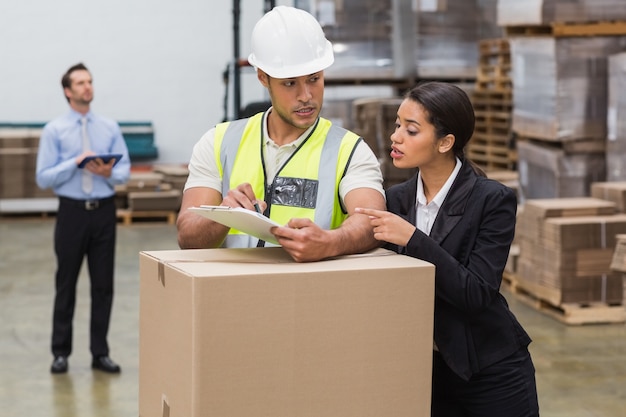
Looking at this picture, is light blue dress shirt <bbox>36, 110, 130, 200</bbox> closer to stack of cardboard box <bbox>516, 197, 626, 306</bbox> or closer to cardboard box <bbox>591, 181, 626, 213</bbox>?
stack of cardboard box <bbox>516, 197, 626, 306</bbox>

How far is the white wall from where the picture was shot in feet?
51.1

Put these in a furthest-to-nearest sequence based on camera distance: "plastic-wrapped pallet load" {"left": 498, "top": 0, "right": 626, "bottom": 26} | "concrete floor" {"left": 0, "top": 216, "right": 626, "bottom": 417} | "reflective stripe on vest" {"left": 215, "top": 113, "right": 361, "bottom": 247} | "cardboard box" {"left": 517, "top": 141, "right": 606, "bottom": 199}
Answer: "cardboard box" {"left": 517, "top": 141, "right": 606, "bottom": 199}, "plastic-wrapped pallet load" {"left": 498, "top": 0, "right": 626, "bottom": 26}, "concrete floor" {"left": 0, "top": 216, "right": 626, "bottom": 417}, "reflective stripe on vest" {"left": 215, "top": 113, "right": 361, "bottom": 247}

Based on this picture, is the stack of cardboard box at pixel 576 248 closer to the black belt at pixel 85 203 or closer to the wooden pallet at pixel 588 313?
the wooden pallet at pixel 588 313

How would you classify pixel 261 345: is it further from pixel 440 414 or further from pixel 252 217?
pixel 440 414

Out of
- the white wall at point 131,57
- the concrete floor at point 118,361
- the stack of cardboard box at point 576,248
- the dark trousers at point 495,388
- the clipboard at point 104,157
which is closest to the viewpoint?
the dark trousers at point 495,388

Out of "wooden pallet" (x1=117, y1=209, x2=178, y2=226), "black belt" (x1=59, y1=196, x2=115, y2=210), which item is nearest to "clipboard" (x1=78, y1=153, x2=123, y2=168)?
"black belt" (x1=59, y1=196, x2=115, y2=210)

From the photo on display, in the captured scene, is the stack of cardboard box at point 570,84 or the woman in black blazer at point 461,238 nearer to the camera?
the woman in black blazer at point 461,238

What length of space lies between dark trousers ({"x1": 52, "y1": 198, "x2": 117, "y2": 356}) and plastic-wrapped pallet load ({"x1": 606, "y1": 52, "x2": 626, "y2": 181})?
14.0 ft

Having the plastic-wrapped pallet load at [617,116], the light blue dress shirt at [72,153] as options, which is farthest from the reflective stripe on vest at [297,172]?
Result: the plastic-wrapped pallet load at [617,116]

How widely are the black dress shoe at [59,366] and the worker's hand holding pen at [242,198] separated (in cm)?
491

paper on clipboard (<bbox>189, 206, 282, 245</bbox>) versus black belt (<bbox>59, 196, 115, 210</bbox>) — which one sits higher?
paper on clipboard (<bbox>189, 206, 282, 245</bbox>)

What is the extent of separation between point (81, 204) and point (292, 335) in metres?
5.04

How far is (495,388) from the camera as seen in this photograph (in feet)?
9.55

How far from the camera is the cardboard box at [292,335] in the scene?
2.40 meters
